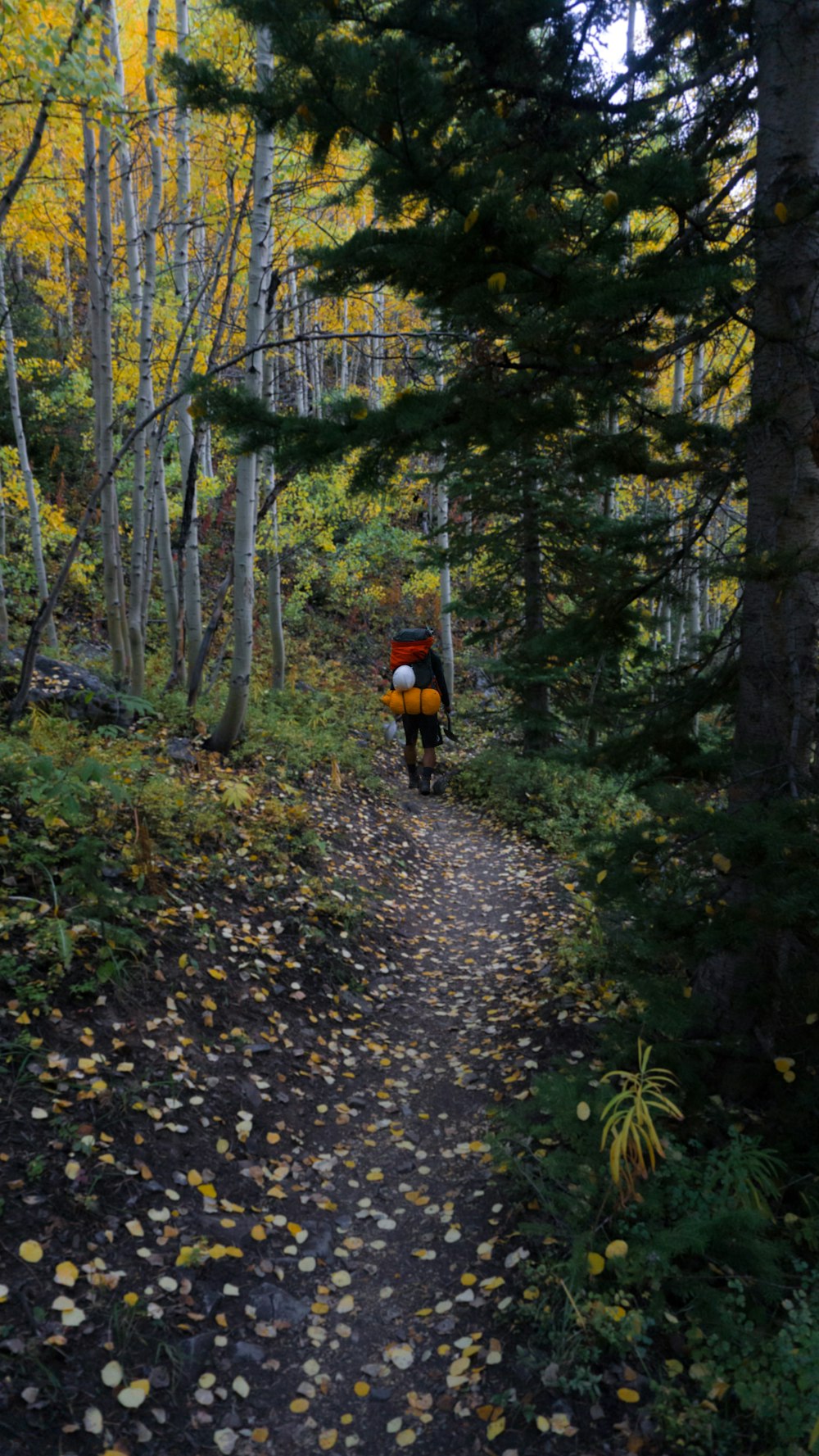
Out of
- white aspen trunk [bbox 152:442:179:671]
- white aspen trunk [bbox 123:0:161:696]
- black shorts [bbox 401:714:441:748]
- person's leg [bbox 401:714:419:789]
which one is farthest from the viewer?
person's leg [bbox 401:714:419:789]

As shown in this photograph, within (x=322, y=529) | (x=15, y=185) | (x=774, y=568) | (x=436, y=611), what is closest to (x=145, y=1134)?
(x=774, y=568)

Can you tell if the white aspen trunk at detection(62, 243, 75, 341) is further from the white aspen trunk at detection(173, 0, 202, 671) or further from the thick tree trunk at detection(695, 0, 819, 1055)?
the thick tree trunk at detection(695, 0, 819, 1055)

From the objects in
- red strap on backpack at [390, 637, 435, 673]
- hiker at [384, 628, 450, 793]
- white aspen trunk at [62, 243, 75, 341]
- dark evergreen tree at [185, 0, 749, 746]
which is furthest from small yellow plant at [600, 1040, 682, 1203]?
white aspen trunk at [62, 243, 75, 341]

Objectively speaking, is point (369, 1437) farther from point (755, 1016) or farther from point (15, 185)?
point (15, 185)

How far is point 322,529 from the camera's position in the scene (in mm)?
14594

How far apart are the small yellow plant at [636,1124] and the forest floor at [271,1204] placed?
0.70m

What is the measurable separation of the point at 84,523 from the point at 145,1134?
4.94 metres

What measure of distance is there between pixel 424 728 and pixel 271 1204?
6.83 metres

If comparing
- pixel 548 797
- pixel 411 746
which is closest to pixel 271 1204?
pixel 411 746

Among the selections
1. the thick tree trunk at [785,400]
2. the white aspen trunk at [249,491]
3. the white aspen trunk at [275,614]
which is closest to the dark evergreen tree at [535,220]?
the thick tree trunk at [785,400]

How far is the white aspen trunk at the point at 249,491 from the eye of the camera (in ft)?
25.4

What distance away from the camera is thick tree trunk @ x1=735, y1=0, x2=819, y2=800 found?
3.47m

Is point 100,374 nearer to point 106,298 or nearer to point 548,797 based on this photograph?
point 106,298

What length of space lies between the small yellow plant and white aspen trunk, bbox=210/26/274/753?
5.92m
